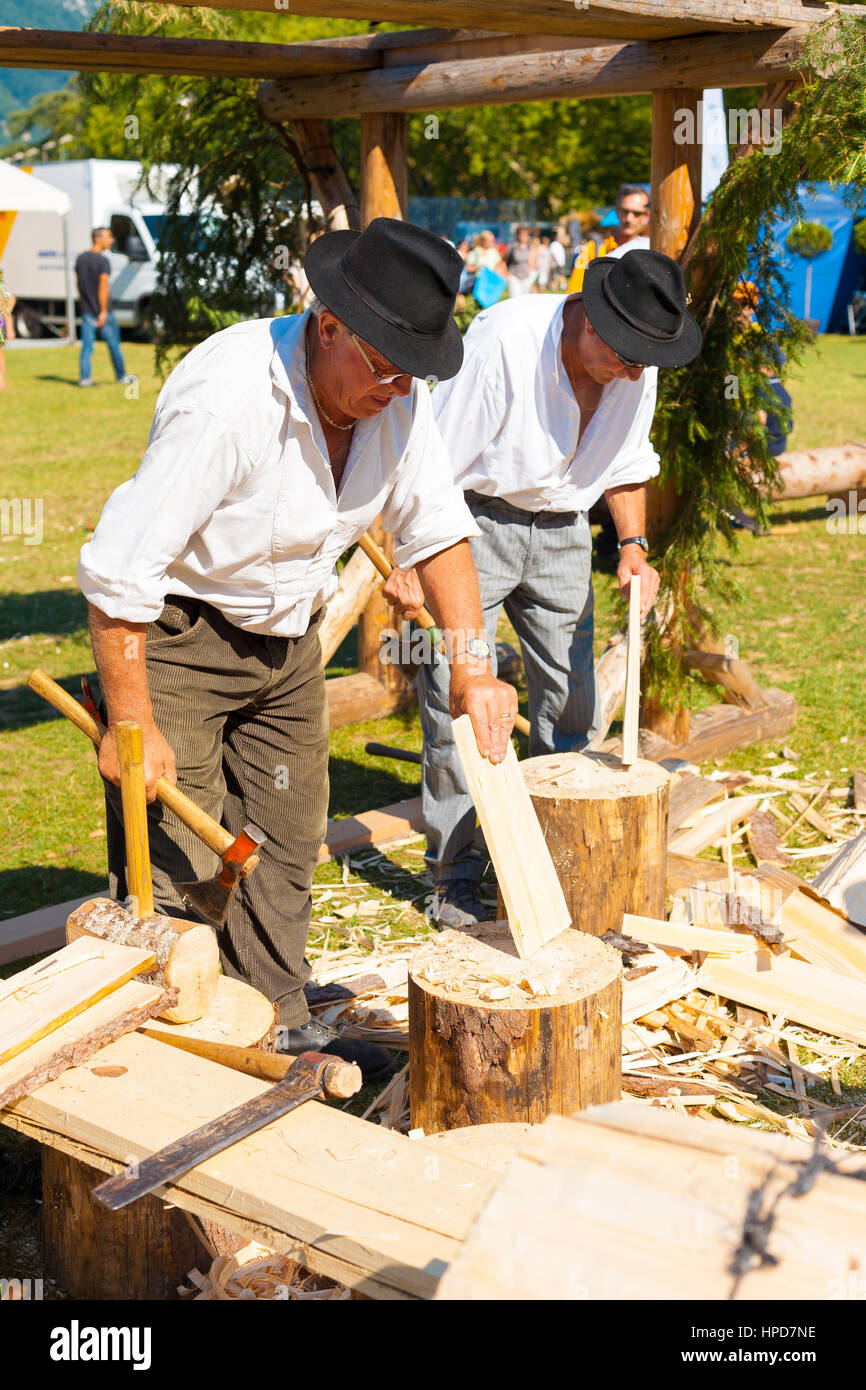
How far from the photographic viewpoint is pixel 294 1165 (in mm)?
2232

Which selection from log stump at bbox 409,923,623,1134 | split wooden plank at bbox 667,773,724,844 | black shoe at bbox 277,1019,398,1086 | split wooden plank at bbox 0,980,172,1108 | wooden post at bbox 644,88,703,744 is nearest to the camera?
split wooden plank at bbox 0,980,172,1108

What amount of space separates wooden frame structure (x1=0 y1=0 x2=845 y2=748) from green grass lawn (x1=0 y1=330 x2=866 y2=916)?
415 mm

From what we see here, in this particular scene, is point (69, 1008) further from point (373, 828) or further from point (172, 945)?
point (373, 828)

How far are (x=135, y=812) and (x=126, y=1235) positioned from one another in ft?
2.87

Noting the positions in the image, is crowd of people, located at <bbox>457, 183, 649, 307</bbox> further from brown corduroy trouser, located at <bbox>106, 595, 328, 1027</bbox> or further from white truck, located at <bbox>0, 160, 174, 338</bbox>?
white truck, located at <bbox>0, 160, 174, 338</bbox>

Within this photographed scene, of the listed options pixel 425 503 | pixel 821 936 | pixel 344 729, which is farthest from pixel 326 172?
pixel 821 936

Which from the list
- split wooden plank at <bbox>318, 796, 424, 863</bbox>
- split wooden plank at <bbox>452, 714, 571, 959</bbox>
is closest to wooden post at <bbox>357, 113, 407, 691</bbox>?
split wooden plank at <bbox>318, 796, 424, 863</bbox>

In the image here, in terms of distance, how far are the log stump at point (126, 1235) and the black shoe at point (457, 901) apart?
1859mm

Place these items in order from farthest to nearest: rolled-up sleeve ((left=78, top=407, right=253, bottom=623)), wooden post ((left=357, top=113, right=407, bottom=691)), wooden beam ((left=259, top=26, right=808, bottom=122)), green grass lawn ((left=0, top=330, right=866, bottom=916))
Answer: wooden post ((left=357, top=113, right=407, bottom=691)) → green grass lawn ((left=0, top=330, right=866, bottom=916)) → wooden beam ((left=259, top=26, right=808, bottom=122)) → rolled-up sleeve ((left=78, top=407, right=253, bottom=623))

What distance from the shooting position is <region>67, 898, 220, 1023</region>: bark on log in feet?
9.01

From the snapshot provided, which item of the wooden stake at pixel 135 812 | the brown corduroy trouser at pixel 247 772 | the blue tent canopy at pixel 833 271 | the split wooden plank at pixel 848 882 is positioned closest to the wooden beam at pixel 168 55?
the brown corduroy trouser at pixel 247 772

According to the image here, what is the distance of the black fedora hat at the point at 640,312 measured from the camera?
398 cm

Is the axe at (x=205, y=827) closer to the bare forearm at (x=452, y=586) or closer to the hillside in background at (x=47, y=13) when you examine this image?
the bare forearm at (x=452, y=586)
